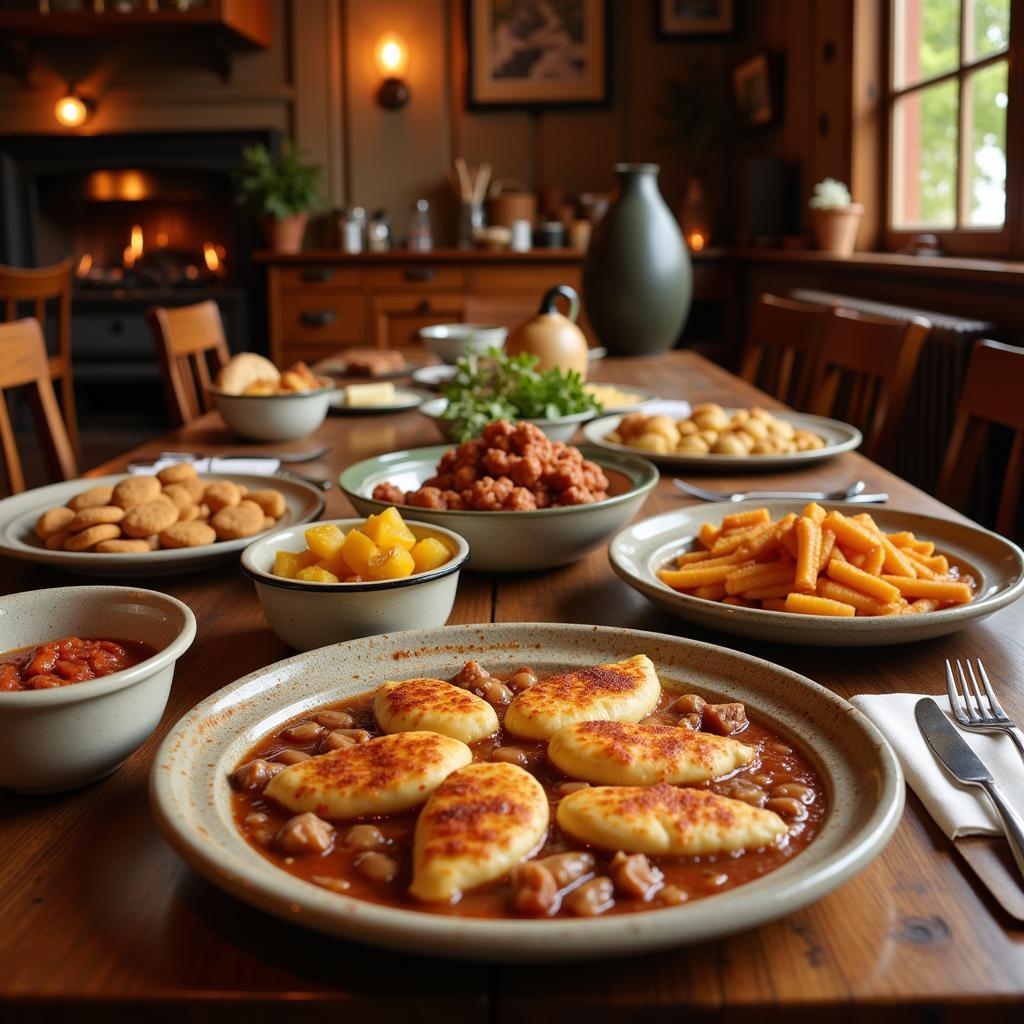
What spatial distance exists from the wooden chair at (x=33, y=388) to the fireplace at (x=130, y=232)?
4.02m

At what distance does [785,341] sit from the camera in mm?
3027

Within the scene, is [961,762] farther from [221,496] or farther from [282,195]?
[282,195]

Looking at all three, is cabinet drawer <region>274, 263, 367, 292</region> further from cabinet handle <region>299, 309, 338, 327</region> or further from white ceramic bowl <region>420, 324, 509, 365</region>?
white ceramic bowl <region>420, 324, 509, 365</region>

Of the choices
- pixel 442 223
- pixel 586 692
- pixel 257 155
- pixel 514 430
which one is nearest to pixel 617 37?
pixel 442 223

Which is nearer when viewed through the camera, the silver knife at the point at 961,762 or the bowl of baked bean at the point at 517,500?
the silver knife at the point at 961,762

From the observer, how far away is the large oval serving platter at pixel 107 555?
3.63 ft

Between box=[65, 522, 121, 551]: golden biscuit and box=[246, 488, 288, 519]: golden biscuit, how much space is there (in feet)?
0.59

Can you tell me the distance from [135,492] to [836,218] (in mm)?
3786

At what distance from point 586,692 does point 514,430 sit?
0.52m

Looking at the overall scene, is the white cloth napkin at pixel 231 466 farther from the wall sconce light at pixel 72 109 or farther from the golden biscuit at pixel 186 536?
the wall sconce light at pixel 72 109

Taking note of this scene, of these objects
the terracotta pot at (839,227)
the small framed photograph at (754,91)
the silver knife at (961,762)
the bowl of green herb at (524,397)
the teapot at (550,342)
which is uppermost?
the small framed photograph at (754,91)

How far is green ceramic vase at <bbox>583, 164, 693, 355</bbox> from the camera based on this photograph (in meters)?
3.01

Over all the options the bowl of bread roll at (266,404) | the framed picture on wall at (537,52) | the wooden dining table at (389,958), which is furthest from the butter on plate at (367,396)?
the framed picture on wall at (537,52)

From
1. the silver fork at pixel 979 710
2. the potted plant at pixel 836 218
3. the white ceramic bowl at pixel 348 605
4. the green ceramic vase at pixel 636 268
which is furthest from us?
the potted plant at pixel 836 218
